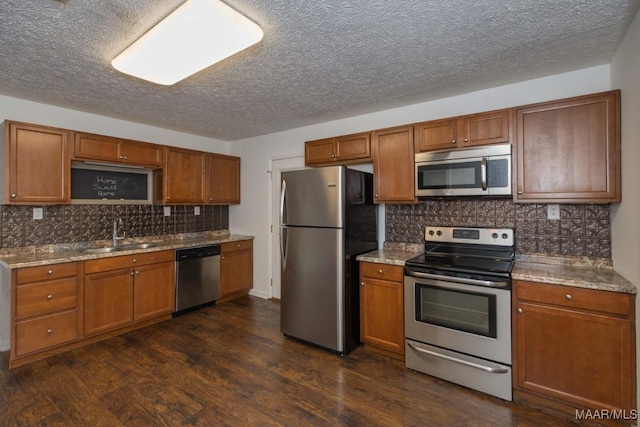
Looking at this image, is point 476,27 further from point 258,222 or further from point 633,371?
point 258,222

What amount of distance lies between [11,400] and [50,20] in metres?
2.52

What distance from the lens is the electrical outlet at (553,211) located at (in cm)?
249

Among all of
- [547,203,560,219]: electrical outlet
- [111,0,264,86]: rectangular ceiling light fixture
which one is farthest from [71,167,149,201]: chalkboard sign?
[547,203,560,219]: electrical outlet

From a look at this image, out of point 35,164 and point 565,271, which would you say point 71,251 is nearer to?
point 35,164

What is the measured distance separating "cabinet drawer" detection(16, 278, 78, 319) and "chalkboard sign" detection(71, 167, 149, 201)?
103cm

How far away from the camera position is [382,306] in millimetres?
2771

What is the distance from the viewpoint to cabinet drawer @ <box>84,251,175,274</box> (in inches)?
117

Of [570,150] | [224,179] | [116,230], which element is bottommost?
[116,230]

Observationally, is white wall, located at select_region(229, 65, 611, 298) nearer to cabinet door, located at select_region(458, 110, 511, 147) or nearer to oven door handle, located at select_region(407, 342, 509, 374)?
cabinet door, located at select_region(458, 110, 511, 147)

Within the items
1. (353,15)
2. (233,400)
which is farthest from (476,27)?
(233,400)

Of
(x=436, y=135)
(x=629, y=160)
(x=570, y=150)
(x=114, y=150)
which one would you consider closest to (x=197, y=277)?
(x=114, y=150)

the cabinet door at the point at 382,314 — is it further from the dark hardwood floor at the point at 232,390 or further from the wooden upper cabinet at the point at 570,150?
the wooden upper cabinet at the point at 570,150

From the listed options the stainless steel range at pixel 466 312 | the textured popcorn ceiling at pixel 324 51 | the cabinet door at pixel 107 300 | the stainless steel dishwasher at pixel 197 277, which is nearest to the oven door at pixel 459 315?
the stainless steel range at pixel 466 312

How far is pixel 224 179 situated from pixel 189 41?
295 centimetres
